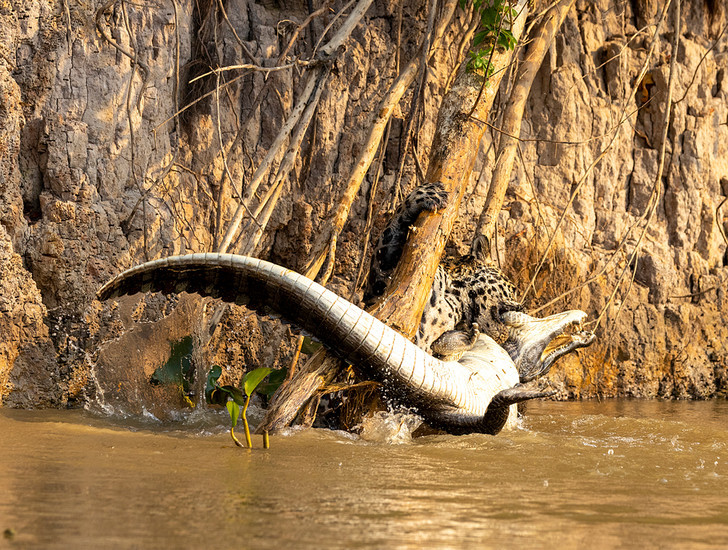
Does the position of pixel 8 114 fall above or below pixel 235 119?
below

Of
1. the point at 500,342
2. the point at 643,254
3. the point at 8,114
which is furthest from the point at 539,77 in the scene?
the point at 8,114

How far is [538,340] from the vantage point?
463 centimetres

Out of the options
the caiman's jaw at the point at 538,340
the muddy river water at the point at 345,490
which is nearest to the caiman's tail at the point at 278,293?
the muddy river water at the point at 345,490

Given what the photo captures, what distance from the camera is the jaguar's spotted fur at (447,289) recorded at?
164 inches

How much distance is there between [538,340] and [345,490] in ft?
8.96

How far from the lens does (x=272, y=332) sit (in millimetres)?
5711

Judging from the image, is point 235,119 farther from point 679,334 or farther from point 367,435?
point 679,334

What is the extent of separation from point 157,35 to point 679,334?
5040 mm

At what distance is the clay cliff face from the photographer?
4.59 m

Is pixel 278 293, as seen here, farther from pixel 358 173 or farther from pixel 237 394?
pixel 358 173

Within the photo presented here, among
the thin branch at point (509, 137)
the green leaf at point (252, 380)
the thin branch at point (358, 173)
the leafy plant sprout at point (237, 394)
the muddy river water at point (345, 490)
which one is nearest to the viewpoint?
the muddy river water at point (345, 490)

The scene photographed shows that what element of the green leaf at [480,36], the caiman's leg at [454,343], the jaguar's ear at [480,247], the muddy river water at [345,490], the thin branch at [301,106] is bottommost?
the muddy river water at [345,490]

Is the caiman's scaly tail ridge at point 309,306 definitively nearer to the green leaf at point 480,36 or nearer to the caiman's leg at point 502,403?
the caiman's leg at point 502,403

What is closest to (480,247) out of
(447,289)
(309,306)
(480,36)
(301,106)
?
(447,289)
